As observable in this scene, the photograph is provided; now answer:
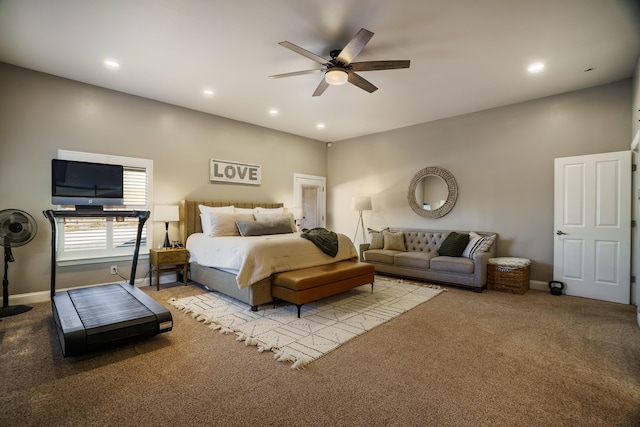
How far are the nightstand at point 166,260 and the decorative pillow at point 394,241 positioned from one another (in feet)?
12.1

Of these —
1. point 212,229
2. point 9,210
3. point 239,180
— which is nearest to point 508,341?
point 212,229

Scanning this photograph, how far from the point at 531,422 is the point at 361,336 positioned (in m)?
1.42

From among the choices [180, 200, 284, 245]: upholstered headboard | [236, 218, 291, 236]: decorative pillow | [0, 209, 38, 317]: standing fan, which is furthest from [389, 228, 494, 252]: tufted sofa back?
[0, 209, 38, 317]: standing fan

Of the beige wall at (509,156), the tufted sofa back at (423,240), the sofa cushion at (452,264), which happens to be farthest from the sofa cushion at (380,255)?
the beige wall at (509,156)

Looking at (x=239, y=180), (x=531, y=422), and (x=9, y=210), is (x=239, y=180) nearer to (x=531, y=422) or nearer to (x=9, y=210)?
(x=9, y=210)

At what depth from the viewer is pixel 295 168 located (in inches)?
277

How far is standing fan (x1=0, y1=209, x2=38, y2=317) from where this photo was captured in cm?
339

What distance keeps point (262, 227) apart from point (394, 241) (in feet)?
8.64

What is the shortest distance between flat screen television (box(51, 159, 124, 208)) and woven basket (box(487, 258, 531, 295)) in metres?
5.67

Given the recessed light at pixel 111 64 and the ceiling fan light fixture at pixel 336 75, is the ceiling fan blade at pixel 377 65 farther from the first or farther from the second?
the recessed light at pixel 111 64

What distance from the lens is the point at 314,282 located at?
11.4 ft

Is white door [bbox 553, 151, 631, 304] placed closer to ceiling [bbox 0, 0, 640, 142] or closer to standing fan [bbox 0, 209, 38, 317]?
ceiling [bbox 0, 0, 640, 142]

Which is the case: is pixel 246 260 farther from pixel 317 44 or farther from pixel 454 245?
pixel 454 245

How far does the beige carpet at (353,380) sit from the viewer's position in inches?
69.2
